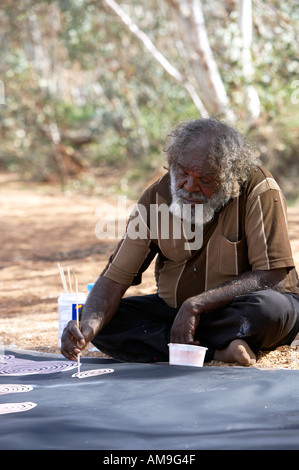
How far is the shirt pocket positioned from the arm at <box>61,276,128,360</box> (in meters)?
0.47

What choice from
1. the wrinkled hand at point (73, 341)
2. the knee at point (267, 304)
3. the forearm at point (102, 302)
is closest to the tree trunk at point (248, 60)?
the forearm at point (102, 302)

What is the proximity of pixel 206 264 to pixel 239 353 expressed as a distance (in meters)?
0.47

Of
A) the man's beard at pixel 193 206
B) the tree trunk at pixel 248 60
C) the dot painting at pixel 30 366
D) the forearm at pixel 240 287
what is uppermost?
the tree trunk at pixel 248 60

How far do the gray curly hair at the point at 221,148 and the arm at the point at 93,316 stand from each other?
2.03 ft

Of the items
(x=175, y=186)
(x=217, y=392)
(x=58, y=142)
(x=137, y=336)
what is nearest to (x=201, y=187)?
(x=175, y=186)

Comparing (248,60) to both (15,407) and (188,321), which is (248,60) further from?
(15,407)

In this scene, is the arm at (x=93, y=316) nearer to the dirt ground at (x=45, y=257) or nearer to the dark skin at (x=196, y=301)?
the dark skin at (x=196, y=301)

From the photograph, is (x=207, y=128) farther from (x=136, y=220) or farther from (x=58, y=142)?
(x=58, y=142)

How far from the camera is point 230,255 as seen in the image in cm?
318

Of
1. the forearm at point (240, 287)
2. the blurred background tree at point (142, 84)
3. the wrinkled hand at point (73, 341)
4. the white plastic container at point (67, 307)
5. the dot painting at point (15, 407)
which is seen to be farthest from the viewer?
the blurred background tree at point (142, 84)

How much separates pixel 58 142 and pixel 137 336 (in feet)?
36.7

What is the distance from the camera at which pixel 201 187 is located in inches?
122

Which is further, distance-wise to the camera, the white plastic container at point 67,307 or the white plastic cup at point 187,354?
the white plastic container at point 67,307

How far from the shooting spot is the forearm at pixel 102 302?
3162mm
